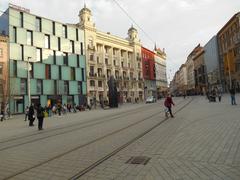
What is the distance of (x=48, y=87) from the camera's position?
55250 mm

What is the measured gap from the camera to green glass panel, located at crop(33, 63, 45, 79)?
52.8 m

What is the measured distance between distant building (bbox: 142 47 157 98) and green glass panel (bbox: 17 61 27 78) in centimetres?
4864

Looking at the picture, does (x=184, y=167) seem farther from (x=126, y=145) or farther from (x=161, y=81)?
(x=161, y=81)

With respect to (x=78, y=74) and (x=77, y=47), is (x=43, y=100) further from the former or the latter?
(x=77, y=47)

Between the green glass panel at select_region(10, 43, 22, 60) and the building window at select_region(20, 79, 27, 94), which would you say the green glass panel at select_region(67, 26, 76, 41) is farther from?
the building window at select_region(20, 79, 27, 94)

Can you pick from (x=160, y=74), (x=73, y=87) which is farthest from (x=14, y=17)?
(x=160, y=74)

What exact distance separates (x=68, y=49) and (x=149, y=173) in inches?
2278

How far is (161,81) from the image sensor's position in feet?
389

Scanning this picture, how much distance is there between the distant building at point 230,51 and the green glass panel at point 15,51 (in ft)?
141

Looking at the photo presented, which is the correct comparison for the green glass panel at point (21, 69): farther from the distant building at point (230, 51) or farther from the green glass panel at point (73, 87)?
the distant building at point (230, 51)

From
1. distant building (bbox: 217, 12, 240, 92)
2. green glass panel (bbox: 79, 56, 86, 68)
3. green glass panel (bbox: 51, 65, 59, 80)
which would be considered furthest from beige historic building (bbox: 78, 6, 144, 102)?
distant building (bbox: 217, 12, 240, 92)

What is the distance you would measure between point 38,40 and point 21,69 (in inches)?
292

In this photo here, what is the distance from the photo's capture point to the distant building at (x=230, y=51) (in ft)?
219

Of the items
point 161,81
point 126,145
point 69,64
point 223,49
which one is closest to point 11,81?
point 69,64
